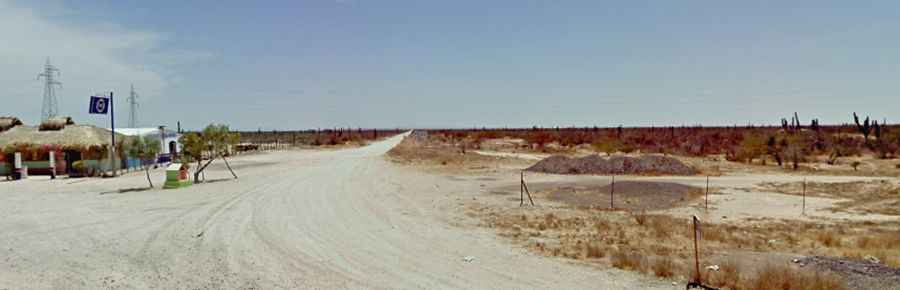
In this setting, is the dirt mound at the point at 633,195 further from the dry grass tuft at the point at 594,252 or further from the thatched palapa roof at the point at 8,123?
the thatched palapa roof at the point at 8,123

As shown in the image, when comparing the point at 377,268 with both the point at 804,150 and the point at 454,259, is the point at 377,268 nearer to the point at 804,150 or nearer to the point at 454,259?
the point at 454,259

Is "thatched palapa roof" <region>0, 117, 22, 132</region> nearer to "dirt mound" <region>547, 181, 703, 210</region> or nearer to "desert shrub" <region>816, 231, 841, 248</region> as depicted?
"dirt mound" <region>547, 181, 703, 210</region>

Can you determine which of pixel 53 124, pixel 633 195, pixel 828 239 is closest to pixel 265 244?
pixel 828 239

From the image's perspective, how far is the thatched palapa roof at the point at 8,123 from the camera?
147 feet

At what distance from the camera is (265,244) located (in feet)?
43.7

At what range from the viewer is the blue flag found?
37188 mm

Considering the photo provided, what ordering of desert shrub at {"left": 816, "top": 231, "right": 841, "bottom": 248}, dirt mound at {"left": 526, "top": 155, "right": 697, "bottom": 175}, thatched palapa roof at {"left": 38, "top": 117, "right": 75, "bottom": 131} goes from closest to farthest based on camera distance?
desert shrub at {"left": 816, "top": 231, "right": 841, "bottom": 248}, dirt mound at {"left": 526, "top": 155, "right": 697, "bottom": 175}, thatched palapa roof at {"left": 38, "top": 117, "right": 75, "bottom": 131}

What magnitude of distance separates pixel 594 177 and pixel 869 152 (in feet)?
102

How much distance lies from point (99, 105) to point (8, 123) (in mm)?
14693

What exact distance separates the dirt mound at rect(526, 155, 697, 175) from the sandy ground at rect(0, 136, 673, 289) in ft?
43.5

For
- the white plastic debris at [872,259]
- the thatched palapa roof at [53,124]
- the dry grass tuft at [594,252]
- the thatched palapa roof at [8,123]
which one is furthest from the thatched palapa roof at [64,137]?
the white plastic debris at [872,259]

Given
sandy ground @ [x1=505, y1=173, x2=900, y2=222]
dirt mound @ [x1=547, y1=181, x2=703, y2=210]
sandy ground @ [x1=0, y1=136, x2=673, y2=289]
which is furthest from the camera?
dirt mound @ [x1=547, y1=181, x2=703, y2=210]

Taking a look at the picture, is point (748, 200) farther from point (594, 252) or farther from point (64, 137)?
point (64, 137)

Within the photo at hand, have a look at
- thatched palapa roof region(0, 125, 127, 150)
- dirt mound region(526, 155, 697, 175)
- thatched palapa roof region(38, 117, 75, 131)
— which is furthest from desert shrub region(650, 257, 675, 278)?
thatched palapa roof region(38, 117, 75, 131)
